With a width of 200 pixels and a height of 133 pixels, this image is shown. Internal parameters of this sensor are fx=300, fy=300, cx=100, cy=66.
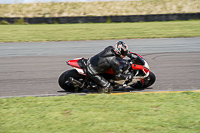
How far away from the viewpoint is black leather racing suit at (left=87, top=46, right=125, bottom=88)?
681 cm

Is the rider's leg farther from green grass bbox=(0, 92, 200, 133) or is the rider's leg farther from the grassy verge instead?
the grassy verge

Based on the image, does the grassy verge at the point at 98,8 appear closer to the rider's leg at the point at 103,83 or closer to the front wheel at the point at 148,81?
the front wheel at the point at 148,81

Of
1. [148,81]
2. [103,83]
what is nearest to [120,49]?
[103,83]

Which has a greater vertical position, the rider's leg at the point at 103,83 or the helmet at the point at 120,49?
the helmet at the point at 120,49

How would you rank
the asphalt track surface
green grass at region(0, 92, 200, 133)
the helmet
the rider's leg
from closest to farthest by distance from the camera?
green grass at region(0, 92, 200, 133) → the helmet → the rider's leg → the asphalt track surface

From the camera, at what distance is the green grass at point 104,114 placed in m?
4.50

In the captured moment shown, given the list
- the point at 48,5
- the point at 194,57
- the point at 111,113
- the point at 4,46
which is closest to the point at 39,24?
the point at 4,46

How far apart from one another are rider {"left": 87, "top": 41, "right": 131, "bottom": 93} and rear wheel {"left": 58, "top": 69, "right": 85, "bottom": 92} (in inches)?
11.9

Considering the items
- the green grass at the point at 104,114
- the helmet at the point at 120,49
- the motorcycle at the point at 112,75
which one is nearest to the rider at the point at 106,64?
the helmet at the point at 120,49

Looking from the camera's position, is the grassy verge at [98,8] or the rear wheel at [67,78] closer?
the rear wheel at [67,78]

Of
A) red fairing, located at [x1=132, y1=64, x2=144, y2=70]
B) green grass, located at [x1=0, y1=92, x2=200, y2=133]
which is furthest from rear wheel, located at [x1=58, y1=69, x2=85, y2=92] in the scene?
red fairing, located at [x1=132, y1=64, x2=144, y2=70]

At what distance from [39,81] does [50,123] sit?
3787 millimetres

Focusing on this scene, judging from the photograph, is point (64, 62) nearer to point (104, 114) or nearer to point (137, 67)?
point (137, 67)

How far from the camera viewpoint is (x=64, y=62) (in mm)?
11211
